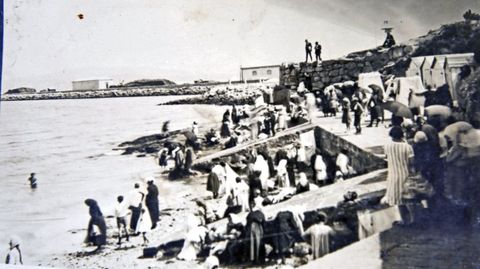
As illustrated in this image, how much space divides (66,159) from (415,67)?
2.51 meters

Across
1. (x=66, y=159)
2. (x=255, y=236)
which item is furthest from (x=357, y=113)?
(x=66, y=159)

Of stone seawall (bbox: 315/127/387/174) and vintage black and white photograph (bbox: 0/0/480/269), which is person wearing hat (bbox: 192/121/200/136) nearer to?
vintage black and white photograph (bbox: 0/0/480/269)

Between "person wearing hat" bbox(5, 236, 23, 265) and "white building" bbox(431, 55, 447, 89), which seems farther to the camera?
"person wearing hat" bbox(5, 236, 23, 265)

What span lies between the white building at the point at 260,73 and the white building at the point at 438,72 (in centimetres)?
98

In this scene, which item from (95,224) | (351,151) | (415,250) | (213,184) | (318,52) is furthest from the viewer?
(95,224)

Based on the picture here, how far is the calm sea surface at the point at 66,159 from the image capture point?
13.5ft

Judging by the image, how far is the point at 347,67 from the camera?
3596 millimetres

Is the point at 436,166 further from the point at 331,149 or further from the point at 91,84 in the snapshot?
the point at 91,84

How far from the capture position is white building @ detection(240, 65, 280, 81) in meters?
3.82

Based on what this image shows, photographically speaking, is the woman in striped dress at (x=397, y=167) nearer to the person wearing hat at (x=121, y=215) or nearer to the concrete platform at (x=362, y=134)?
the concrete platform at (x=362, y=134)

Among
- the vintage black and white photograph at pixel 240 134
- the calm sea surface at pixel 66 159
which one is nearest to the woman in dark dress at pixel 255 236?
the vintage black and white photograph at pixel 240 134

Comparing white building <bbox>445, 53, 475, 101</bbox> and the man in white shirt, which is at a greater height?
white building <bbox>445, 53, 475, 101</bbox>

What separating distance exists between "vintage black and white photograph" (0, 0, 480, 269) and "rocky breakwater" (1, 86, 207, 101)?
0.01m

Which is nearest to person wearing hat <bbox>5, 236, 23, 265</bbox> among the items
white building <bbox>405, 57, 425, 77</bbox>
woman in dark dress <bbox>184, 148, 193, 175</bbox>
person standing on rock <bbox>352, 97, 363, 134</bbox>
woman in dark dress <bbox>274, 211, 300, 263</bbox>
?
woman in dark dress <bbox>184, 148, 193, 175</bbox>
